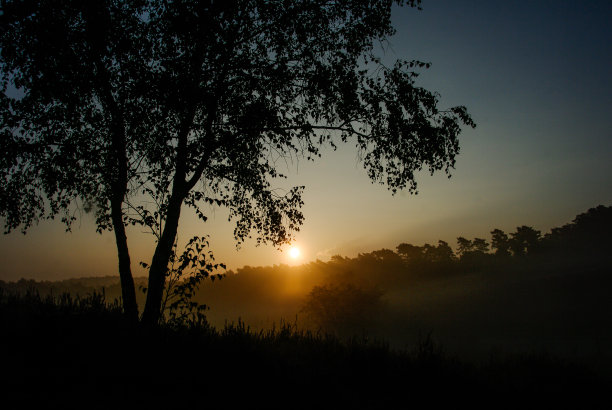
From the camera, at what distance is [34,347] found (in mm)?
4395

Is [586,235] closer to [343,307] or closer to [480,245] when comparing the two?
[480,245]

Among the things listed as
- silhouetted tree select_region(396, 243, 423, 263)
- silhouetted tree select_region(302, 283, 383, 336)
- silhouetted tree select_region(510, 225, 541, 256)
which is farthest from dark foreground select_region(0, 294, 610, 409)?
silhouetted tree select_region(510, 225, 541, 256)

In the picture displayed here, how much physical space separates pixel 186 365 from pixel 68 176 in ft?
24.6

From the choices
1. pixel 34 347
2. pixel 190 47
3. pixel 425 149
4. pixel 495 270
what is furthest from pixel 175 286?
pixel 495 270

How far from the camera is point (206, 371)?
14.8ft

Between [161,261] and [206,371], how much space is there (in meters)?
4.79

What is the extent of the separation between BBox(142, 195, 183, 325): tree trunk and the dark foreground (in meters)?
1.05

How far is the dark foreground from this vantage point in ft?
12.2

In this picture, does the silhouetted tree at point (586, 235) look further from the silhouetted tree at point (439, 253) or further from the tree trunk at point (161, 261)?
the tree trunk at point (161, 261)

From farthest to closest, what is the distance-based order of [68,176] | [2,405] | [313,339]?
[68,176]
[313,339]
[2,405]

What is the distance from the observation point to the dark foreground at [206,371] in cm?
373

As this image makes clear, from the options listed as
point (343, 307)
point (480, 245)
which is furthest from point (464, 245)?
point (343, 307)

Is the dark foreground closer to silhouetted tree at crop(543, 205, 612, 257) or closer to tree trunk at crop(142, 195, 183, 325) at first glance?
tree trunk at crop(142, 195, 183, 325)

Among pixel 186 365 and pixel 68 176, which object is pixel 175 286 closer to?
pixel 186 365
